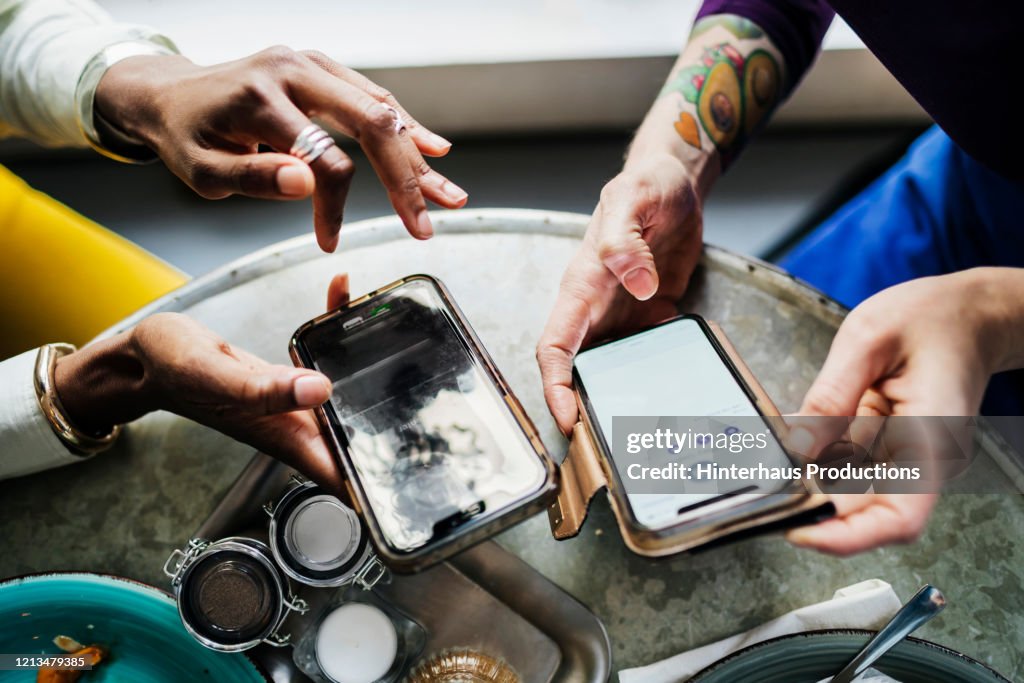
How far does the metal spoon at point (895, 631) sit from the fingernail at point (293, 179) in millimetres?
528

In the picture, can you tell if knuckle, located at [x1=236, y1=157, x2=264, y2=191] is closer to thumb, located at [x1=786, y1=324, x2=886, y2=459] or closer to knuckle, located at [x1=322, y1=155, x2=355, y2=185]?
knuckle, located at [x1=322, y1=155, x2=355, y2=185]

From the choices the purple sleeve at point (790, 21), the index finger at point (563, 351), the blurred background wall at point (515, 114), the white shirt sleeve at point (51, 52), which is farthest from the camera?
the blurred background wall at point (515, 114)

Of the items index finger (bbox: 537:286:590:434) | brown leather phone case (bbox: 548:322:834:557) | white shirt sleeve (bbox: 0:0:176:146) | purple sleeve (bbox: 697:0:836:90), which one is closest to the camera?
brown leather phone case (bbox: 548:322:834:557)

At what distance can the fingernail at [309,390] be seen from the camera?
49cm

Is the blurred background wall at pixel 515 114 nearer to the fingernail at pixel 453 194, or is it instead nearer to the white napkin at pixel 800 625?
the fingernail at pixel 453 194

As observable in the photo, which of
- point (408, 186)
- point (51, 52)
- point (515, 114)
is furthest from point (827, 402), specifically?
point (515, 114)

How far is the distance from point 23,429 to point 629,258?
1.75ft

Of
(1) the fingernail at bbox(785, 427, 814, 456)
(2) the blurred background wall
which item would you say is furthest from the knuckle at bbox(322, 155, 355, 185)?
(2) the blurred background wall

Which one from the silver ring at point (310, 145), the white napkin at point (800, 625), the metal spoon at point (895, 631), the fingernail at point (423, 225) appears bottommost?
the white napkin at point (800, 625)

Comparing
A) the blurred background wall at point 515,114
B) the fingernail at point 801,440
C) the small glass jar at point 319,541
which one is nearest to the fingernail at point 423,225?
the small glass jar at point 319,541

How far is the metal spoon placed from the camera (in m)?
0.50

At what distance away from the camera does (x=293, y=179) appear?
508mm

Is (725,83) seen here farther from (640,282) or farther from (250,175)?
(250,175)

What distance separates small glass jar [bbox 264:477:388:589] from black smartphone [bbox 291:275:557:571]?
68 mm
